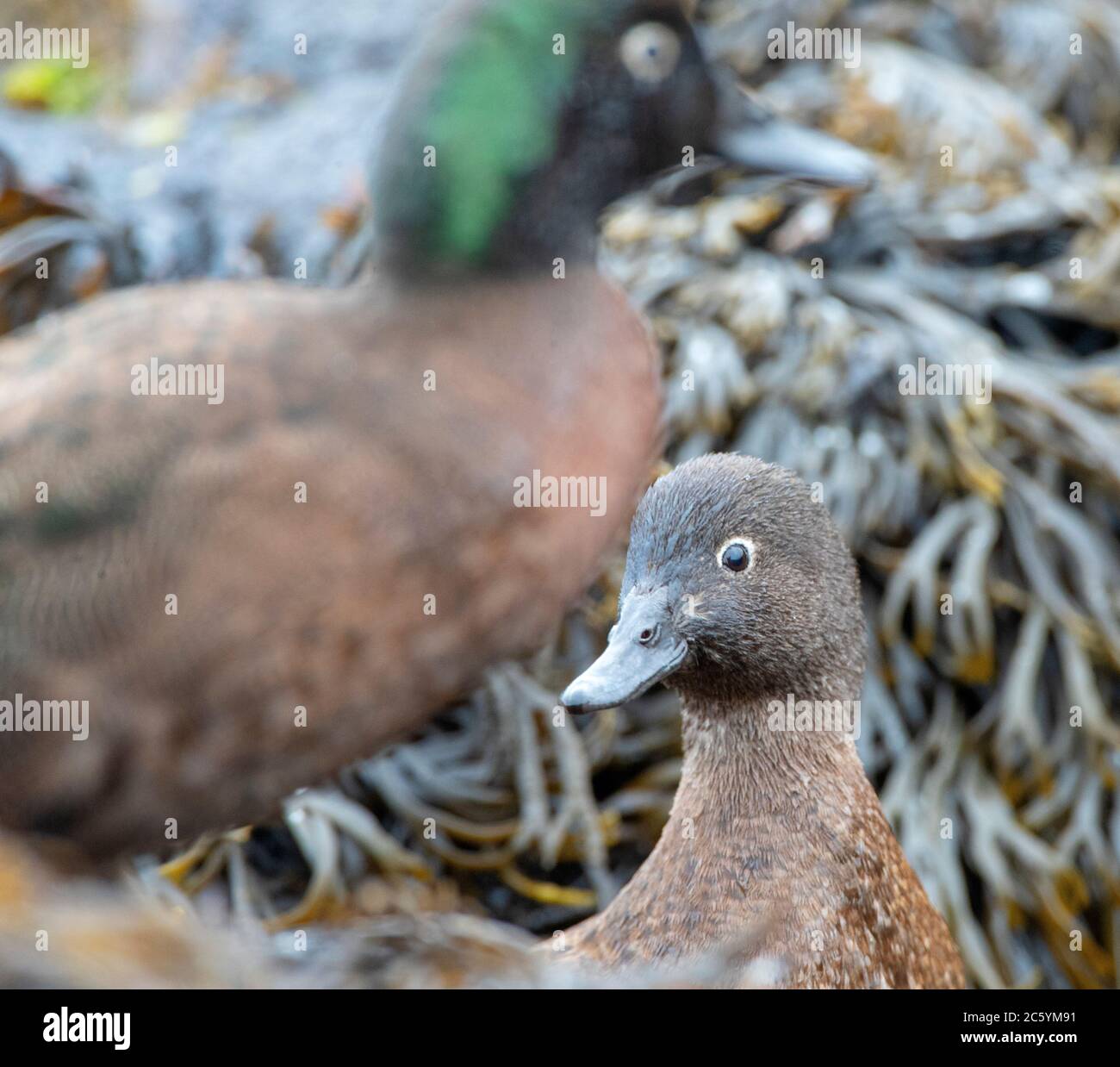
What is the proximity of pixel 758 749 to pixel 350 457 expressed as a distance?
2.03 ft

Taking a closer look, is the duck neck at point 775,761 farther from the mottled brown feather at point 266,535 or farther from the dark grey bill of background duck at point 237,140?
the dark grey bill of background duck at point 237,140

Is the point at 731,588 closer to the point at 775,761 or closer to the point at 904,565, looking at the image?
the point at 775,761

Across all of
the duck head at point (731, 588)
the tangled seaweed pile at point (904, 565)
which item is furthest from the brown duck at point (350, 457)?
the tangled seaweed pile at point (904, 565)

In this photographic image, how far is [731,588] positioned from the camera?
67.6 inches

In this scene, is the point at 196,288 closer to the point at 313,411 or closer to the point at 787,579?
the point at 313,411

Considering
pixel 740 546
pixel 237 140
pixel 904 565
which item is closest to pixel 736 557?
pixel 740 546

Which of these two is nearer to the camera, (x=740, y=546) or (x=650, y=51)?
(x=740, y=546)

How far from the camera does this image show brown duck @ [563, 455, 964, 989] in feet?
5.49

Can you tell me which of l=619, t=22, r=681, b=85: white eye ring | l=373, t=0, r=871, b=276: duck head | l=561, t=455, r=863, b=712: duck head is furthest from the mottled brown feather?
l=619, t=22, r=681, b=85: white eye ring

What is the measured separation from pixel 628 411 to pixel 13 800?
930mm

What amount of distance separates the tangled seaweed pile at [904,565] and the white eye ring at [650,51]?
0.68 m

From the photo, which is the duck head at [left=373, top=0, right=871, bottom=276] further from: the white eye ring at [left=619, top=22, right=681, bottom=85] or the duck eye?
the duck eye

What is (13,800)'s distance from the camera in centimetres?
177
